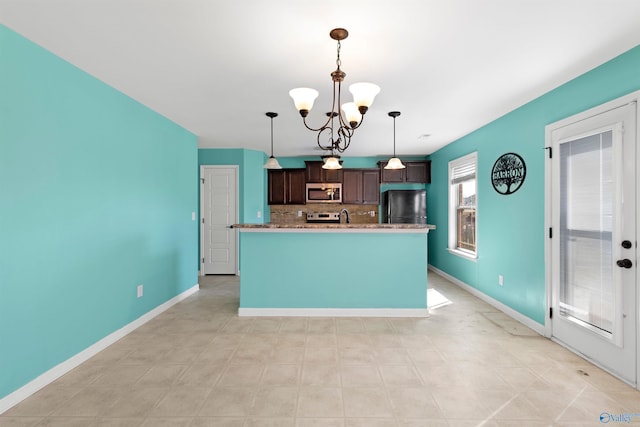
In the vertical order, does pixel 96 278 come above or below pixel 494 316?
above

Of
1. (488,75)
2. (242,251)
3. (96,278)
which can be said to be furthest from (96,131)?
(488,75)

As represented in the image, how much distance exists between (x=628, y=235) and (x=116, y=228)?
425cm

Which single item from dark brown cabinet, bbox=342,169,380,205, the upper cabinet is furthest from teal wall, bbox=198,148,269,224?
the upper cabinet

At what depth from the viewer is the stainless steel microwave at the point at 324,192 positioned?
6406 millimetres

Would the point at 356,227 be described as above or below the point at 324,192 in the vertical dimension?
below

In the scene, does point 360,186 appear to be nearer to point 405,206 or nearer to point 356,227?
point 405,206

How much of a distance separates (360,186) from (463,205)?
2081 mm

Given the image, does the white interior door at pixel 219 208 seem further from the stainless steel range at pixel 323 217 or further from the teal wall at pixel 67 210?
the teal wall at pixel 67 210

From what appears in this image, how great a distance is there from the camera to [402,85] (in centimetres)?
286

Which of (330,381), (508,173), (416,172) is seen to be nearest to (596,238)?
(508,173)

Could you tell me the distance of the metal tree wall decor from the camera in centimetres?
340

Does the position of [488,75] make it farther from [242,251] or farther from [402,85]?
[242,251]

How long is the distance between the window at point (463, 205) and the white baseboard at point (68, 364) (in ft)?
14.5

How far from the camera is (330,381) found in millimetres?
2230
